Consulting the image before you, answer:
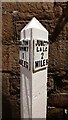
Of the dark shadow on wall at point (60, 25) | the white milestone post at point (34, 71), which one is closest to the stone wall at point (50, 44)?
the dark shadow on wall at point (60, 25)

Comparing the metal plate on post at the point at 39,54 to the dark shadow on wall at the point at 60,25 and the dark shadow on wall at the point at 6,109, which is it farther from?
the dark shadow on wall at the point at 6,109

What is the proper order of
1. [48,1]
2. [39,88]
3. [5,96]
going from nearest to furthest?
1. [39,88]
2. [48,1]
3. [5,96]

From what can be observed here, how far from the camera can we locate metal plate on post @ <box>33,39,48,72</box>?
155 cm

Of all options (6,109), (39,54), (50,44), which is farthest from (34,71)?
(6,109)

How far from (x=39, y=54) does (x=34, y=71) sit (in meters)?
0.15

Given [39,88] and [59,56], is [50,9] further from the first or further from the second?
[39,88]

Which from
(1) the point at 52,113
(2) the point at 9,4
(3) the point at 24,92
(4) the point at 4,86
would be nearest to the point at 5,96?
(4) the point at 4,86

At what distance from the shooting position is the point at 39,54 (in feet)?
5.29

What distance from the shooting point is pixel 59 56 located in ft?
7.41

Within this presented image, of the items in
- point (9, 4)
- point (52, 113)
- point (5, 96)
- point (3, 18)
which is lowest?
point (52, 113)

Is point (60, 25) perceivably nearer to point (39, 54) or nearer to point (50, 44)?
point (50, 44)

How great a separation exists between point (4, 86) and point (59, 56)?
663mm

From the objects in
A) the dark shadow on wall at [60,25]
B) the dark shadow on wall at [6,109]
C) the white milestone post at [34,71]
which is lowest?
the dark shadow on wall at [6,109]

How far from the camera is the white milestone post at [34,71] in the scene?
154 centimetres
